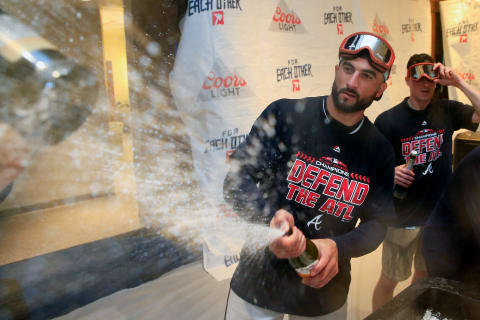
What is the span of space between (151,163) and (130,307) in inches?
16.3

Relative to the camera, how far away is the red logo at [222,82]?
0.82 meters

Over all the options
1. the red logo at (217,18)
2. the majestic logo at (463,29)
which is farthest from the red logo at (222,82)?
the majestic logo at (463,29)

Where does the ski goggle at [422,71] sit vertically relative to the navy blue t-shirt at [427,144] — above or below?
above

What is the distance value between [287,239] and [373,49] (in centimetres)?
35

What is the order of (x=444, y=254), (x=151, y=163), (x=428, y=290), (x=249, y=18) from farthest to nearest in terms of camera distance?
(x=151, y=163) → (x=249, y=18) → (x=444, y=254) → (x=428, y=290)

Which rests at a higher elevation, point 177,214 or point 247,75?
point 247,75

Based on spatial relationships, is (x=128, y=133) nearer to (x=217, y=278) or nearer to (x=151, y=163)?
(x=151, y=163)

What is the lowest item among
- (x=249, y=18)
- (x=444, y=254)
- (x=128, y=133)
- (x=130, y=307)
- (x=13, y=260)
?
(x=130, y=307)

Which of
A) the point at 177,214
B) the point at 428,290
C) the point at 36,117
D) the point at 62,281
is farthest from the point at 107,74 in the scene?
the point at 428,290

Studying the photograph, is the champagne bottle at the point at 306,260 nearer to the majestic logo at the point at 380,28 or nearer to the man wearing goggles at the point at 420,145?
the man wearing goggles at the point at 420,145

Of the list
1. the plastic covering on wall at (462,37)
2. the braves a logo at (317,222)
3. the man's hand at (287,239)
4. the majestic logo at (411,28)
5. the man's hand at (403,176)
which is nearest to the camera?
the man's hand at (287,239)

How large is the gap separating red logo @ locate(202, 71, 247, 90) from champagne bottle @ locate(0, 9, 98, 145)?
27 centimetres

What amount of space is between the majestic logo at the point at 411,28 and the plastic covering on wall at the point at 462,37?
0.76 ft

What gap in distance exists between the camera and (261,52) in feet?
2.69
